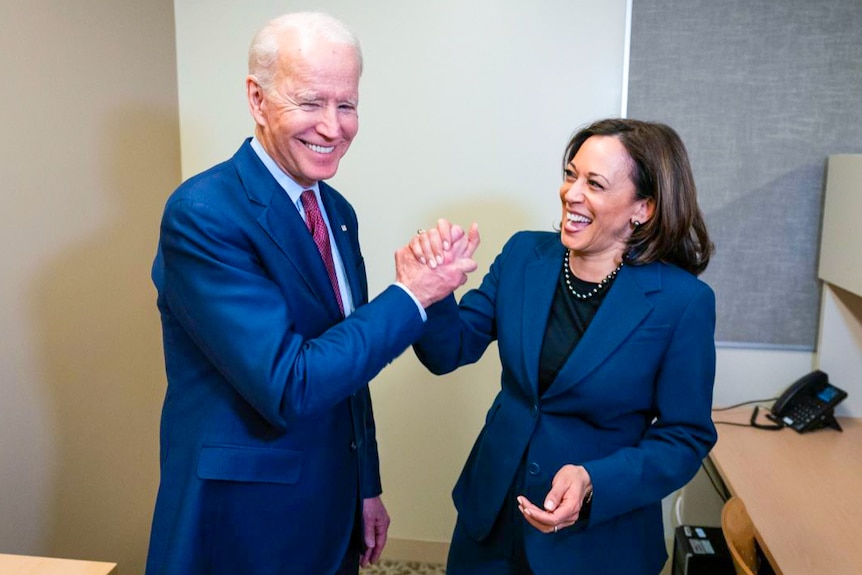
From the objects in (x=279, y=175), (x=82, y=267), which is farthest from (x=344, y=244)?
(x=82, y=267)

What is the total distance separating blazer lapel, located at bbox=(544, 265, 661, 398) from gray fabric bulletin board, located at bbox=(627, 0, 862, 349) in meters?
1.20

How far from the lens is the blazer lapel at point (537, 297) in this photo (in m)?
1.49

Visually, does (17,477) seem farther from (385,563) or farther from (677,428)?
(677,428)

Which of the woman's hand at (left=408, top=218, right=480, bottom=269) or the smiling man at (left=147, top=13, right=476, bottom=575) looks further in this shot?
the woman's hand at (left=408, top=218, right=480, bottom=269)

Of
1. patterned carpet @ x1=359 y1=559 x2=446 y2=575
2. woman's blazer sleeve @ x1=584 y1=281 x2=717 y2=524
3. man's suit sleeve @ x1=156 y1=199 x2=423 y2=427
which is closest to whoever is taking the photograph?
man's suit sleeve @ x1=156 y1=199 x2=423 y2=427

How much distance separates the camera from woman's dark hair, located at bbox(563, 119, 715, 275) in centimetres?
150

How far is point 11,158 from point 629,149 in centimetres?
160

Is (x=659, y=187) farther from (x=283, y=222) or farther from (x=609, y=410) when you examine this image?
(x=283, y=222)

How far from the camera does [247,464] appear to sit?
1305 millimetres

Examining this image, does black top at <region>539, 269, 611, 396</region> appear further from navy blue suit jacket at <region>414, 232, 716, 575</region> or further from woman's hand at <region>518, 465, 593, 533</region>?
woman's hand at <region>518, 465, 593, 533</region>

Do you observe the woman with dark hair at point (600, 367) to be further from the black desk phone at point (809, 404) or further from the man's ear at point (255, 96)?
the black desk phone at point (809, 404)

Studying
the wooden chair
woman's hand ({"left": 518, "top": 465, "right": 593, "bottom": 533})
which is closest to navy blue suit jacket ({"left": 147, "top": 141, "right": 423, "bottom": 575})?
woman's hand ({"left": 518, "top": 465, "right": 593, "bottom": 533})

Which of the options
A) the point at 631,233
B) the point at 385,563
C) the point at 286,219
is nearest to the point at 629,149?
the point at 631,233

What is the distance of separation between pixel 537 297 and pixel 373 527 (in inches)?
26.6
